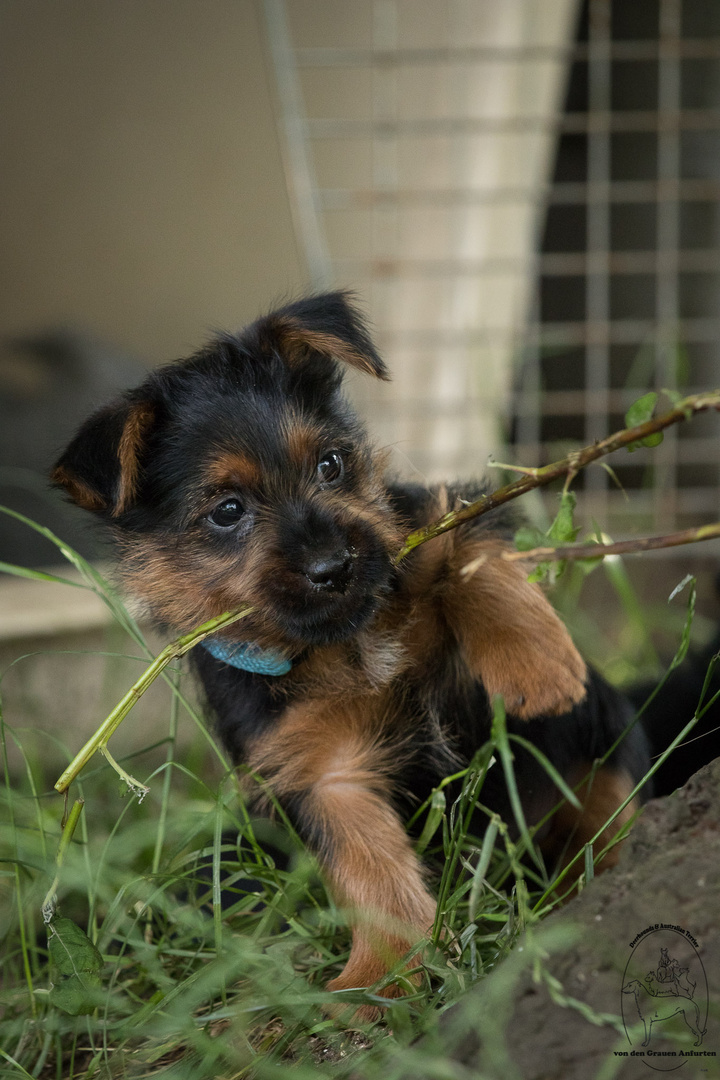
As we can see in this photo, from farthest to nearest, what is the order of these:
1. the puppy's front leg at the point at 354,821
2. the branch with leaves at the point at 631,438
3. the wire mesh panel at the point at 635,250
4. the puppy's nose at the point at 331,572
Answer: the wire mesh panel at the point at 635,250 → the puppy's nose at the point at 331,572 → the puppy's front leg at the point at 354,821 → the branch with leaves at the point at 631,438

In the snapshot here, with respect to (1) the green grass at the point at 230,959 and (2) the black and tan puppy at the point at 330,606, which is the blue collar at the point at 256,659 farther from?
(1) the green grass at the point at 230,959

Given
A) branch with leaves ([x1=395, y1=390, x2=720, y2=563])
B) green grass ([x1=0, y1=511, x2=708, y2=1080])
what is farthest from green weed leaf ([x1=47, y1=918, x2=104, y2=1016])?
branch with leaves ([x1=395, y1=390, x2=720, y2=563])

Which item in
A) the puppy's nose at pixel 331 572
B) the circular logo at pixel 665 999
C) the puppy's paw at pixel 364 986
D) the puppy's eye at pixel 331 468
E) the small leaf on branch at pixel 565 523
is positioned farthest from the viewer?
the puppy's eye at pixel 331 468

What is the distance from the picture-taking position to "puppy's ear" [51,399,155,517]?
2.10m

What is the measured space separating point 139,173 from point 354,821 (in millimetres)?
4701

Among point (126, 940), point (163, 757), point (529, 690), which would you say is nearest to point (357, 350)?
point (529, 690)

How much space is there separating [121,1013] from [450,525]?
1.17 m

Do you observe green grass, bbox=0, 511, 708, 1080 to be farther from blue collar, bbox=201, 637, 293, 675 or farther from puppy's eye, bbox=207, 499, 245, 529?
puppy's eye, bbox=207, 499, 245, 529

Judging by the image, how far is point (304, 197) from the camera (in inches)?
193

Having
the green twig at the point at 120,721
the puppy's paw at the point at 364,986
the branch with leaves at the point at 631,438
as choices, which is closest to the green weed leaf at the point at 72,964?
the green twig at the point at 120,721

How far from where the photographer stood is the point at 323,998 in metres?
1.51

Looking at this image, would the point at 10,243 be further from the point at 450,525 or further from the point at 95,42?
the point at 450,525

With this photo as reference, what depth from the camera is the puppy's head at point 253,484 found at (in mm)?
2000

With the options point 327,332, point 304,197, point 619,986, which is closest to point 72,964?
point 619,986
